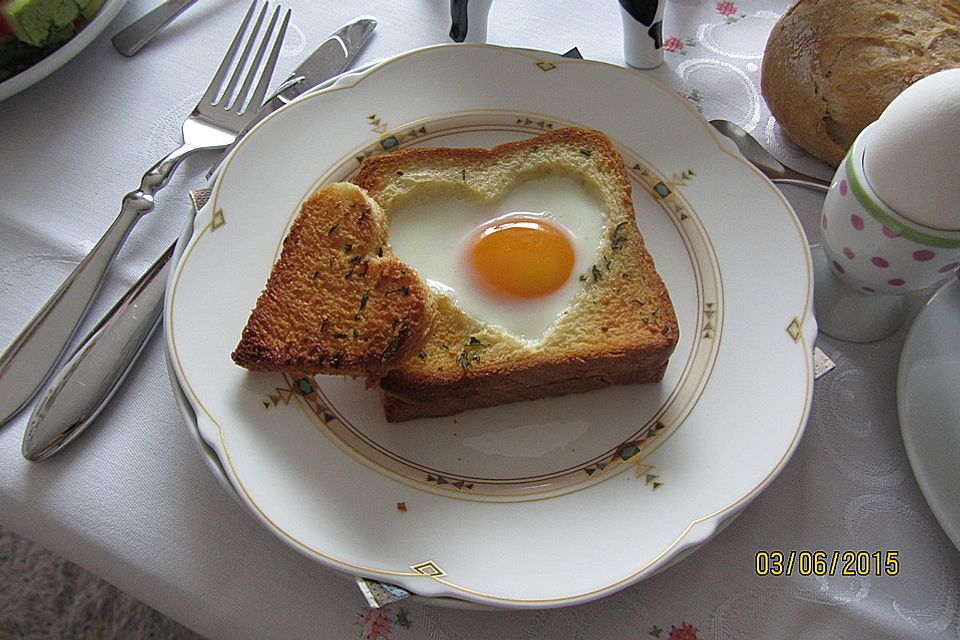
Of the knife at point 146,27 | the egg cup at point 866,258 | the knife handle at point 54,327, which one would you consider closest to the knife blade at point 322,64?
the knife handle at point 54,327

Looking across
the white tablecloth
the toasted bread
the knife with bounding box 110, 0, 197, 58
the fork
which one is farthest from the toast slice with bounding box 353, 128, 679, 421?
the knife with bounding box 110, 0, 197, 58

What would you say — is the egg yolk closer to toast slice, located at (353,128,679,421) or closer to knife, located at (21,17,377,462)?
toast slice, located at (353,128,679,421)

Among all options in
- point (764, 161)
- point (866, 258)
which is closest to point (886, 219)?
point (866, 258)

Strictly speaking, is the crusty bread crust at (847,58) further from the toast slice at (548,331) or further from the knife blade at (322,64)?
the knife blade at (322,64)

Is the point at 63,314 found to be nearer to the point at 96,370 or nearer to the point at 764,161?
the point at 96,370

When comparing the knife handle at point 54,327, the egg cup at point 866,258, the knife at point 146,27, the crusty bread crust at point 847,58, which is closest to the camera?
the egg cup at point 866,258

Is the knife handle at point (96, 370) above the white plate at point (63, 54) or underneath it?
underneath
